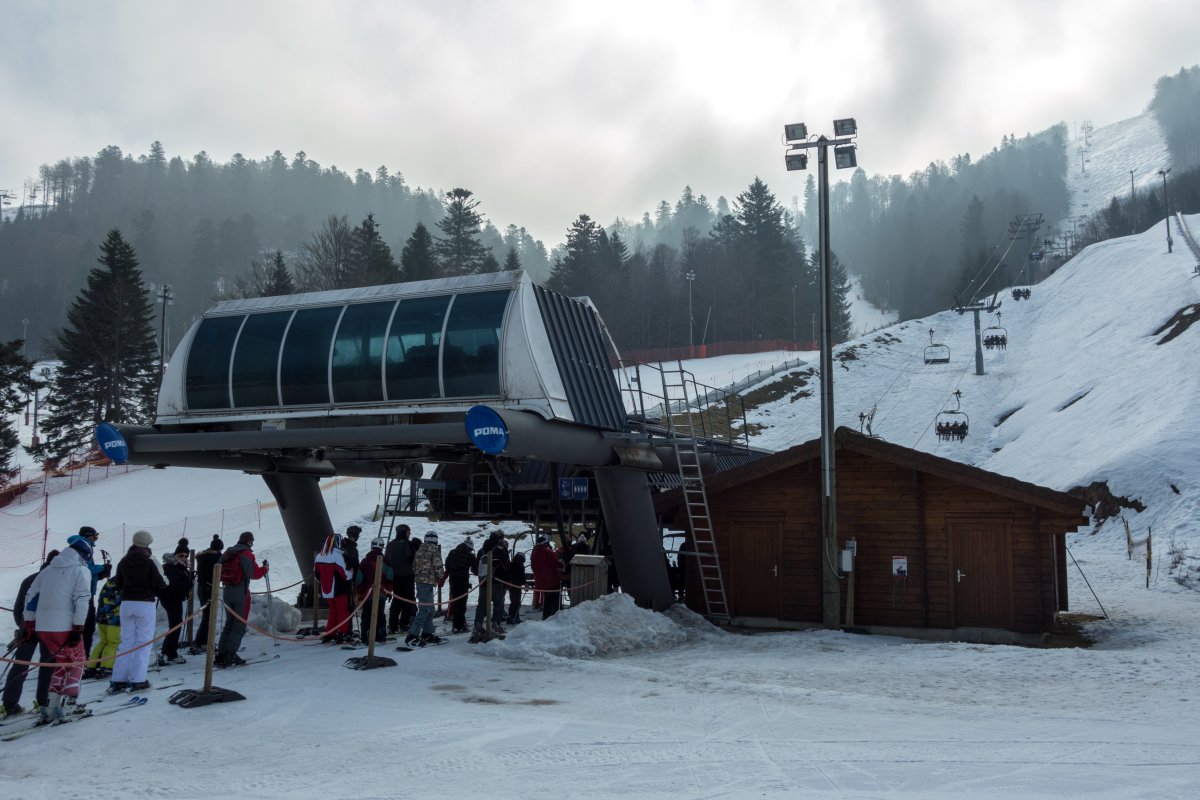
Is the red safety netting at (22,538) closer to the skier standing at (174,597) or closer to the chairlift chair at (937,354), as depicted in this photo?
the skier standing at (174,597)

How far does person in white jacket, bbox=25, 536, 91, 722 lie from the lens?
29.2 ft

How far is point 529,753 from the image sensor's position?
7781 mm

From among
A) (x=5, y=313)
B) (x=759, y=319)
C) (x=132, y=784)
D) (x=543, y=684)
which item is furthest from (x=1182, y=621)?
(x=5, y=313)

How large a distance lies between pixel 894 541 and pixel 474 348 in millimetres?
9980

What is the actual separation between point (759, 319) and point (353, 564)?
8758 cm

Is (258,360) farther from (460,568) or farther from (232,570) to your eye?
(460,568)

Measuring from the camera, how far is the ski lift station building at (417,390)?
13.9 meters

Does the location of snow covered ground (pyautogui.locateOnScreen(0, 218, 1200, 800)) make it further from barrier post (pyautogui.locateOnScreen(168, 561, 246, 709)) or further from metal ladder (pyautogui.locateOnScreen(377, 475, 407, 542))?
metal ladder (pyautogui.locateOnScreen(377, 475, 407, 542))

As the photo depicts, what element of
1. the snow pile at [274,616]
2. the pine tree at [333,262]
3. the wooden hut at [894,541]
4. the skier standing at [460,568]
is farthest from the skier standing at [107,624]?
the pine tree at [333,262]

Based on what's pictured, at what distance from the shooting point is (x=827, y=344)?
643 inches

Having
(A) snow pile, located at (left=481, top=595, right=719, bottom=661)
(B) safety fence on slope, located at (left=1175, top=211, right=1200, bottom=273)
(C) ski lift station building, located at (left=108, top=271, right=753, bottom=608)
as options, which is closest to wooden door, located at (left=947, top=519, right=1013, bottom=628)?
(A) snow pile, located at (left=481, top=595, right=719, bottom=661)

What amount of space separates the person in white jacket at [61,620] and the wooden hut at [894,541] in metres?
12.5

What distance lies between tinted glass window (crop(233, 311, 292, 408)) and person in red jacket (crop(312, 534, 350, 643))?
3.42 meters

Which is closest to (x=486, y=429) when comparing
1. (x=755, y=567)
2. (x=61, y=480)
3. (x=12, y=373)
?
(x=755, y=567)
